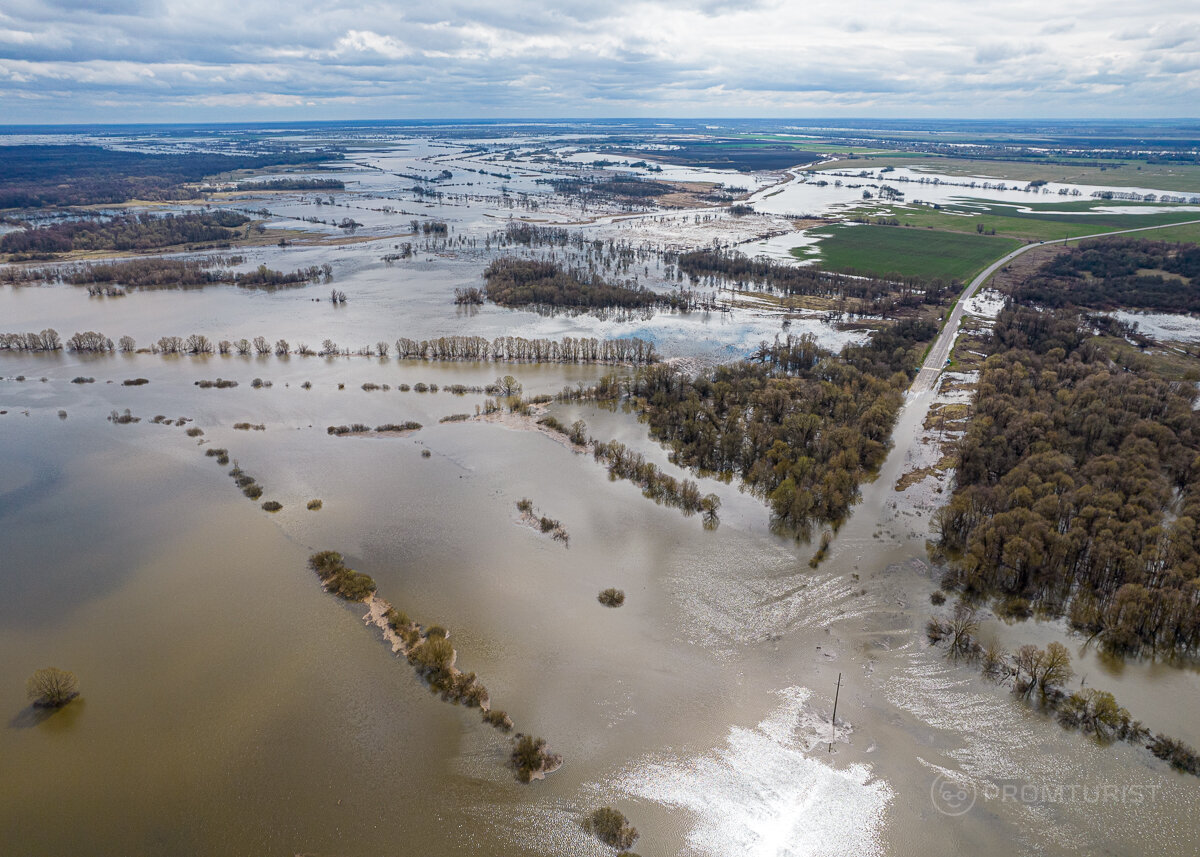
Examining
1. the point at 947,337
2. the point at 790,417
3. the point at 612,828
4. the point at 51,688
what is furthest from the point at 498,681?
the point at 947,337

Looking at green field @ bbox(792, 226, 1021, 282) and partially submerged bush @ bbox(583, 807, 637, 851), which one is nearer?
partially submerged bush @ bbox(583, 807, 637, 851)

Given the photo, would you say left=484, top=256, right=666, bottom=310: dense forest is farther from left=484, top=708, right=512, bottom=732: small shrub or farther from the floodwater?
left=484, top=708, right=512, bottom=732: small shrub

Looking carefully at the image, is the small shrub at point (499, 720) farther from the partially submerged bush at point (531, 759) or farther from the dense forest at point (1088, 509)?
the dense forest at point (1088, 509)

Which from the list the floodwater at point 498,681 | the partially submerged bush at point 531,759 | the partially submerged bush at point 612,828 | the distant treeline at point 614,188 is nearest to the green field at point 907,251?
the distant treeline at point 614,188

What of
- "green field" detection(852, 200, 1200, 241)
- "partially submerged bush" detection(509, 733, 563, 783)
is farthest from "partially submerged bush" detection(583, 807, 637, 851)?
"green field" detection(852, 200, 1200, 241)

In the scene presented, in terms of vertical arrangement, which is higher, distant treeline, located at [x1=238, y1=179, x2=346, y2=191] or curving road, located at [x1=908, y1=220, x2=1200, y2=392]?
distant treeline, located at [x1=238, y1=179, x2=346, y2=191]
